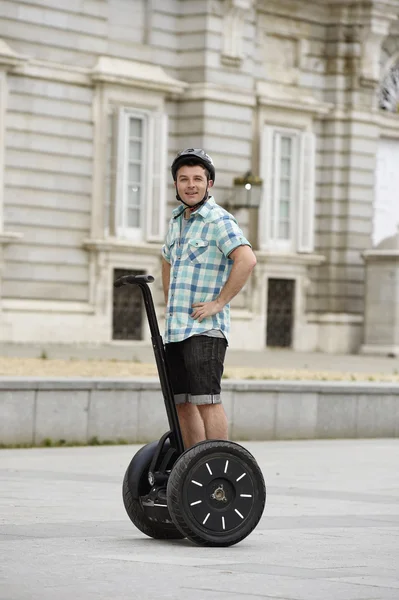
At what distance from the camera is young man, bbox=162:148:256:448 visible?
7.80 m

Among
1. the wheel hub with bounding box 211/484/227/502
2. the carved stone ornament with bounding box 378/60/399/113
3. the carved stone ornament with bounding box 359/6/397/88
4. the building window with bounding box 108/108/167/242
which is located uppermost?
the carved stone ornament with bounding box 359/6/397/88

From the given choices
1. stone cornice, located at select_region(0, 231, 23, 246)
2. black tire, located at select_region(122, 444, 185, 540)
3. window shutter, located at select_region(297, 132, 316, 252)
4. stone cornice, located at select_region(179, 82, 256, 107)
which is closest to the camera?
black tire, located at select_region(122, 444, 185, 540)

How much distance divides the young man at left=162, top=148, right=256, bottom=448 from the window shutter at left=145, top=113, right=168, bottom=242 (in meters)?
22.1

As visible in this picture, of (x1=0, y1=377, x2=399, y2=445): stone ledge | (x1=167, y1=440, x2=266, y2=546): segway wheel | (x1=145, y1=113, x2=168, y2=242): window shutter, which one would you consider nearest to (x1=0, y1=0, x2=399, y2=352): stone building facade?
(x1=145, y1=113, x2=168, y2=242): window shutter

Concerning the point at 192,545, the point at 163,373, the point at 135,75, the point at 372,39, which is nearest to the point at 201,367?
the point at 163,373

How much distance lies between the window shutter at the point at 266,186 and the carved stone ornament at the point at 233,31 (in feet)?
5.73

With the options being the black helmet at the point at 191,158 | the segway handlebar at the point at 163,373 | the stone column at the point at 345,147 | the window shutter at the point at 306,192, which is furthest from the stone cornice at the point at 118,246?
the segway handlebar at the point at 163,373

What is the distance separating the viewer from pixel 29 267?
28219 mm

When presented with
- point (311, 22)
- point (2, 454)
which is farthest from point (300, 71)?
point (2, 454)

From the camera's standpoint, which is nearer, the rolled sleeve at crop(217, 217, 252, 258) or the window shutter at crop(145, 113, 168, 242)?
the rolled sleeve at crop(217, 217, 252, 258)

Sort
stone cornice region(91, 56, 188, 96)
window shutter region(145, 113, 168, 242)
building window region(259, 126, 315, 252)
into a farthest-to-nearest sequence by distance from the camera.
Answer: building window region(259, 126, 315, 252)
window shutter region(145, 113, 168, 242)
stone cornice region(91, 56, 188, 96)

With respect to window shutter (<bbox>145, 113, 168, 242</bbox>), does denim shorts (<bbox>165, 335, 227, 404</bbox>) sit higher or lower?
lower

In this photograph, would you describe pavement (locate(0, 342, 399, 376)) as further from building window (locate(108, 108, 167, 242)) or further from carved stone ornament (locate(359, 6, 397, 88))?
carved stone ornament (locate(359, 6, 397, 88))

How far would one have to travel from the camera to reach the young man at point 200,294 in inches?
307
